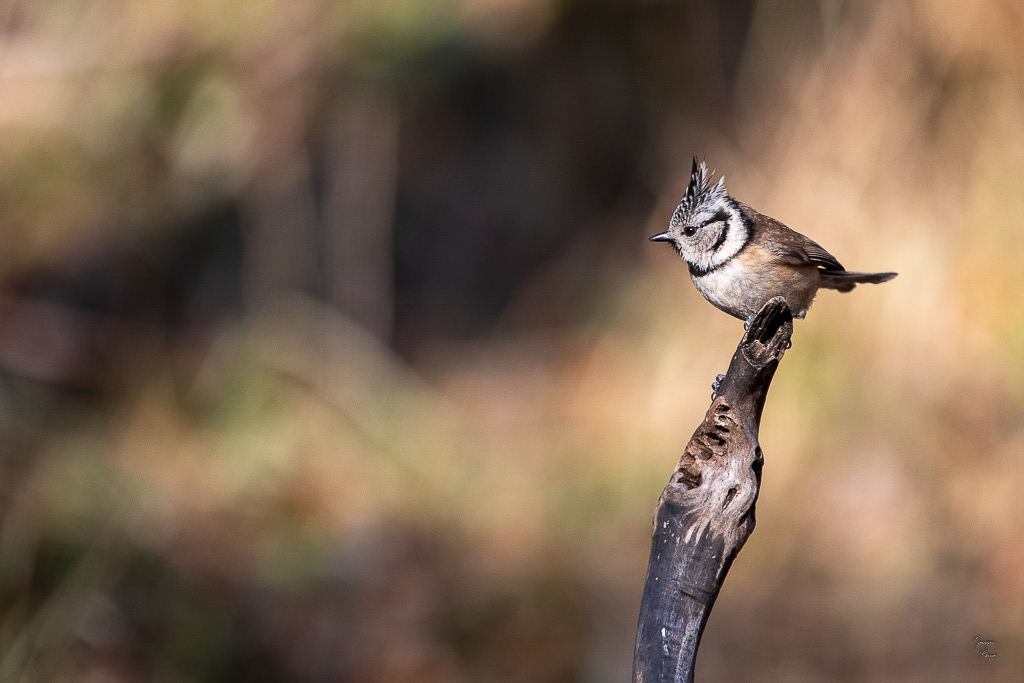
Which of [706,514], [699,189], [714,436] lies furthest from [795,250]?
[706,514]

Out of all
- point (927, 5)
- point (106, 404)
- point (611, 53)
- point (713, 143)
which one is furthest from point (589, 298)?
point (106, 404)

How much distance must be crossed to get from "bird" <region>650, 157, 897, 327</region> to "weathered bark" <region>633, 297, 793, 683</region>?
2.70ft

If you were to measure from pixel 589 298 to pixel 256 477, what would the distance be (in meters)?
2.79

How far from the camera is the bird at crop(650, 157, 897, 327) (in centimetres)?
293

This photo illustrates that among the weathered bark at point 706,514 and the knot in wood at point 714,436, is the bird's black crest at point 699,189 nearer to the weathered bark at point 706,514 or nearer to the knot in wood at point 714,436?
the weathered bark at point 706,514

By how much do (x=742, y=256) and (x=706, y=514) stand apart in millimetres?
1245

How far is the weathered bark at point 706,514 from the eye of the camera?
188 centimetres

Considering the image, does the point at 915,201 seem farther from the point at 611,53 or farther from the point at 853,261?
the point at 611,53

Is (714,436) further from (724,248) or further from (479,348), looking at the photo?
(479,348)

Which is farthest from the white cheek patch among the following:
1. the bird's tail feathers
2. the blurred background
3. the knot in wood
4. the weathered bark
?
the blurred background

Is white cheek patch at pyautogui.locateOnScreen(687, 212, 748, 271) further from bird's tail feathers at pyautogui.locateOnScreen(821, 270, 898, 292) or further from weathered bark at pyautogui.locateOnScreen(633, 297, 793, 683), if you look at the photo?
weathered bark at pyautogui.locateOnScreen(633, 297, 793, 683)

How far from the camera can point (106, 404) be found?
6.53 metres

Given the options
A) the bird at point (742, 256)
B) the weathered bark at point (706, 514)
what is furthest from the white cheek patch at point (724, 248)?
the weathered bark at point (706, 514)

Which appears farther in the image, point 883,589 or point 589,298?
point 589,298
